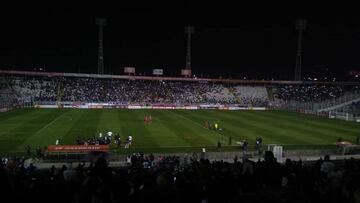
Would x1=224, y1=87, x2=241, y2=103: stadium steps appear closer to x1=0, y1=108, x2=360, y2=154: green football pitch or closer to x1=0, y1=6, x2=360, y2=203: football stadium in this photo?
x1=0, y1=6, x2=360, y2=203: football stadium

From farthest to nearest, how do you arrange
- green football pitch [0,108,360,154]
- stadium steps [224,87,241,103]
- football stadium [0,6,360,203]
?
stadium steps [224,87,241,103] < green football pitch [0,108,360,154] < football stadium [0,6,360,203]

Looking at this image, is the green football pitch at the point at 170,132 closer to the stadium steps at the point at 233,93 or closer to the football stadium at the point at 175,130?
the football stadium at the point at 175,130

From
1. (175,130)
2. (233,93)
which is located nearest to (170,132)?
(175,130)

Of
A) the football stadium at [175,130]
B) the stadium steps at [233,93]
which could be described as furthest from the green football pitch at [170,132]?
the stadium steps at [233,93]

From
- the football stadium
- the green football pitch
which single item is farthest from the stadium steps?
the green football pitch

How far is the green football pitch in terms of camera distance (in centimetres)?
3825

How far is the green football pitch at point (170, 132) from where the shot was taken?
125 ft

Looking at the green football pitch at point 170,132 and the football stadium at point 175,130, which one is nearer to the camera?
the football stadium at point 175,130

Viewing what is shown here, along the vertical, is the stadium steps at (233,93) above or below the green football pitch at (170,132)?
above

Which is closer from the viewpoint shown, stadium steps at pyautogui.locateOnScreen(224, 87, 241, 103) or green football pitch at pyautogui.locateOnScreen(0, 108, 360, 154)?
green football pitch at pyautogui.locateOnScreen(0, 108, 360, 154)

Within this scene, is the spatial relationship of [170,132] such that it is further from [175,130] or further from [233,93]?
[233,93]

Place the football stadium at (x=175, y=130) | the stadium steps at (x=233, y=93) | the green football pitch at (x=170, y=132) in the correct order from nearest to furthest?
the football stadium at (x=175, y=130) < the green football pitch at (x=170, y=132) < the stadium steps at (x=233, y=93)

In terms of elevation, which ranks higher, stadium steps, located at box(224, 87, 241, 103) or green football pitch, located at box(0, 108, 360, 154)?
stadium steps, located at box(224, 87, 241, 103)

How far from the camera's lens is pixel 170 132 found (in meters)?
45.9
